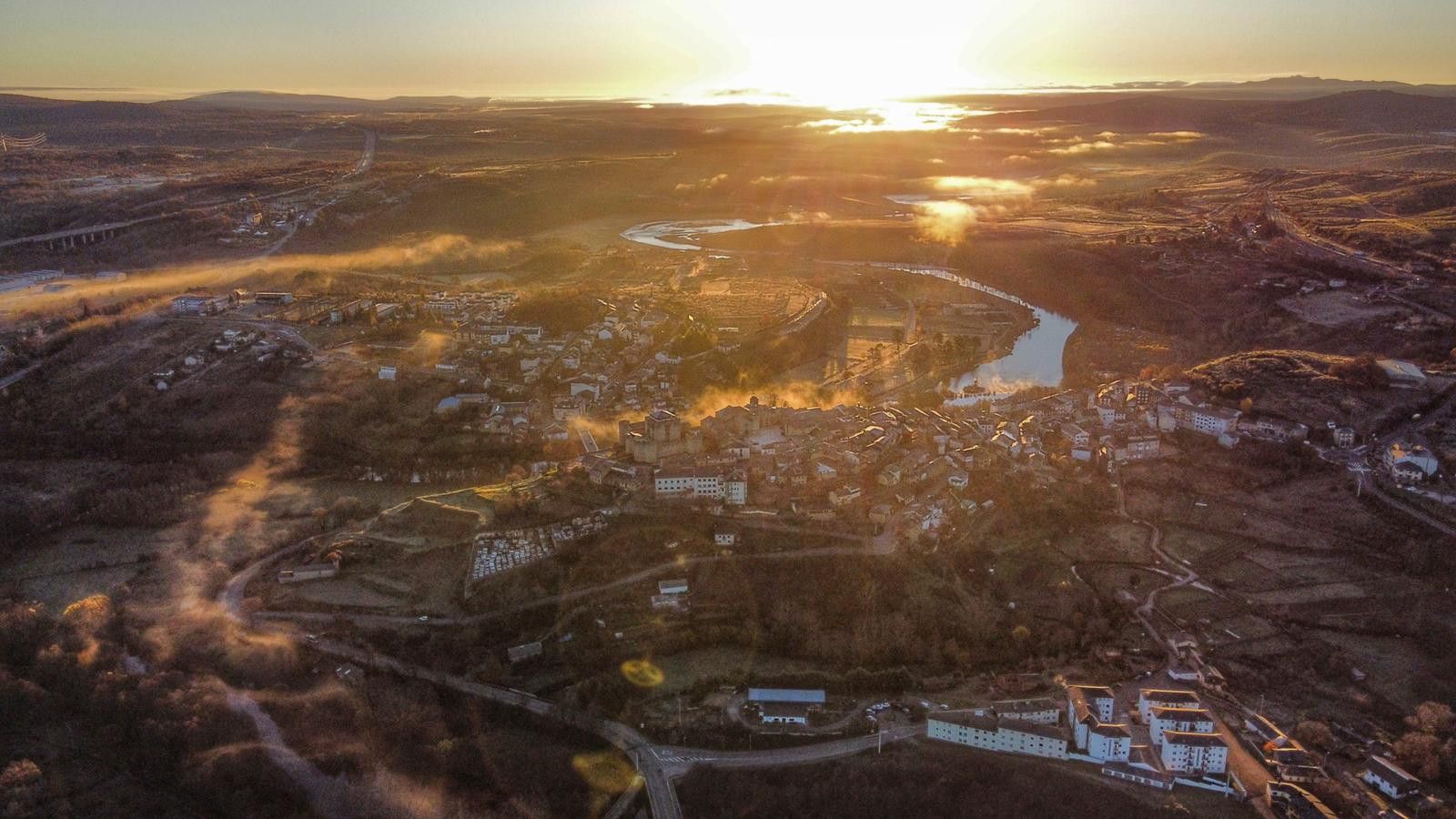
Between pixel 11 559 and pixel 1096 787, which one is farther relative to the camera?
pixel 11 559

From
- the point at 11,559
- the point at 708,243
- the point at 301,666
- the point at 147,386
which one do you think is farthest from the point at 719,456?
the point at 708,243

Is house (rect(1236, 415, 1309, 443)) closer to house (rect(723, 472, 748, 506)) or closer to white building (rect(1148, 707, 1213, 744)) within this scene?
white building (rect(1148, 707, 1213, 744))

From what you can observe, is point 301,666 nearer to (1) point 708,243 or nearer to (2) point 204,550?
(2) point 204,550

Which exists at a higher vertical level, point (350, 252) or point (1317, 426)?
point (350, 252)

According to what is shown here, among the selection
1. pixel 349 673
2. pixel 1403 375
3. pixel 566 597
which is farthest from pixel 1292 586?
pixel 349 673

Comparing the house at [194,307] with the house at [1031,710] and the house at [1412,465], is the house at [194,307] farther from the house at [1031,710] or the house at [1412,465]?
the house at [1412,465]

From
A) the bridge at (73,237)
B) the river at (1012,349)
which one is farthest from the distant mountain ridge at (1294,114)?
the bridge at (73,237)

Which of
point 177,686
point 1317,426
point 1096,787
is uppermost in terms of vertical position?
point 1317,426

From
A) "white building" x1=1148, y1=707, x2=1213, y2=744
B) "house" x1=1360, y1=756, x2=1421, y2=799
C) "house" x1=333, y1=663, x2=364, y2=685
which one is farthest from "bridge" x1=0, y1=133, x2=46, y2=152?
"house" x1=1360, y1=756, x2=1421, y2=799
